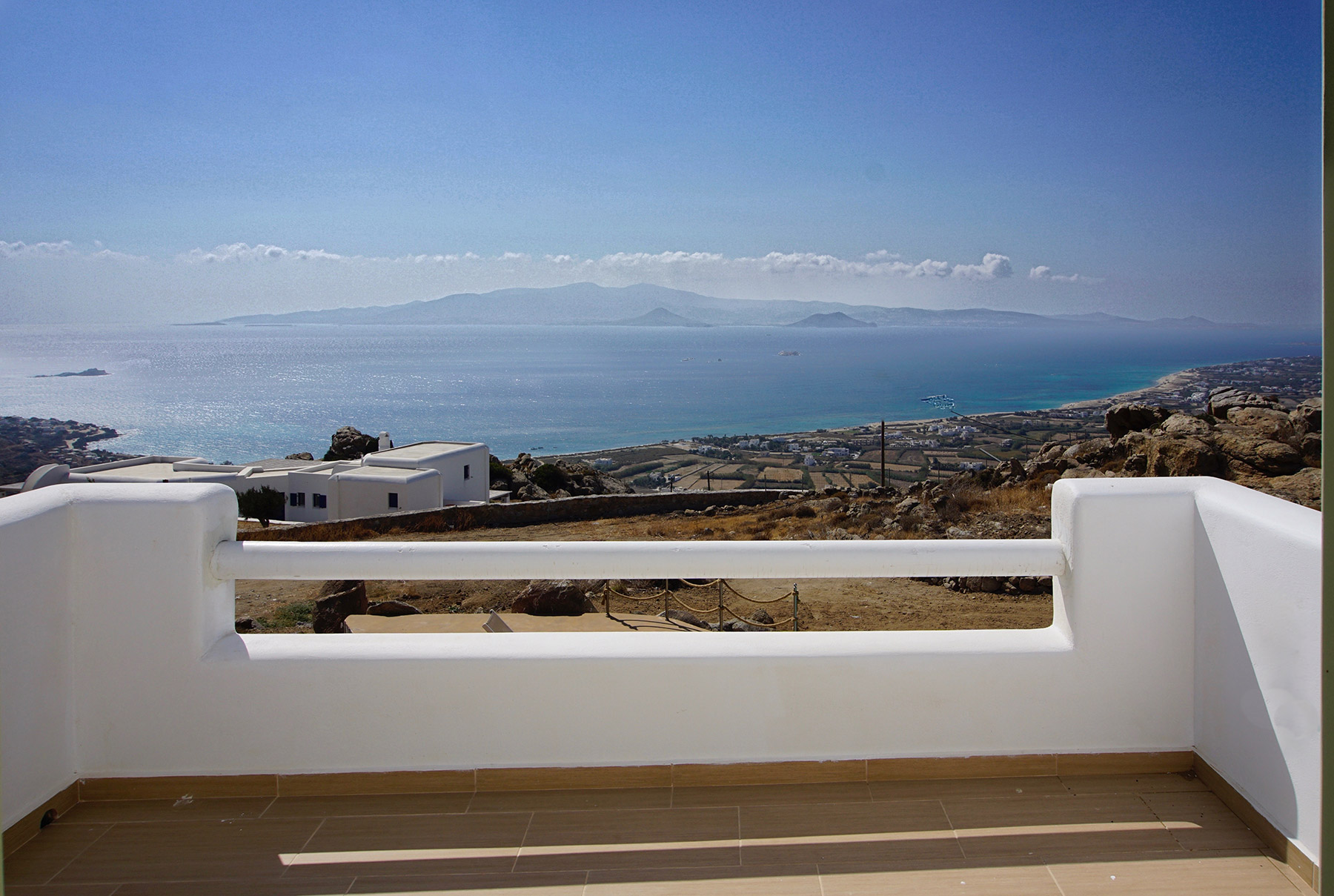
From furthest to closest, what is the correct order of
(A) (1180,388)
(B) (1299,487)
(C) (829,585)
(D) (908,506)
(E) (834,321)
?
1. (E) (834,321)
2. (A) (1180,388)
3. (D) (908,506)
4. (B) (1299,487)
5. (C) (829,585)

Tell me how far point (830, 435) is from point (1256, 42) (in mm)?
38796

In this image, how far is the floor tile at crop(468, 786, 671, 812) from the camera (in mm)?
1952

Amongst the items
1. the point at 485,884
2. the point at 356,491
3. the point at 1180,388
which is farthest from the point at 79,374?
the point at 485,884

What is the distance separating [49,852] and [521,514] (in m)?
17.6

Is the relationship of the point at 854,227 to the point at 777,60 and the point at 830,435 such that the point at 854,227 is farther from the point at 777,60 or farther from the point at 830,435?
the point at 830,435

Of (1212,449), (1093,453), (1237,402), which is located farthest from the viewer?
(1237,402)

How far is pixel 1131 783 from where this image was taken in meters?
2.03

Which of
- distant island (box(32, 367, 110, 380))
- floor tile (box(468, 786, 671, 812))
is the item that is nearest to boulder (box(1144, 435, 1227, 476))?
floor tile (box(468, 786, 671, 812))

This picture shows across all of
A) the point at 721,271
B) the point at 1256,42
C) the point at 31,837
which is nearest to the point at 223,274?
the point at 721,271

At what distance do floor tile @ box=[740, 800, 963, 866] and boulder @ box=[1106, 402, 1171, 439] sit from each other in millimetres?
16190

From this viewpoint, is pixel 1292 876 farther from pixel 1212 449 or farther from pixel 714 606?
pixel 1212 449

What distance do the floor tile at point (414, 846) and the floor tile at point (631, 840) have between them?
5 centimetres

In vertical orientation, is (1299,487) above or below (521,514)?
above

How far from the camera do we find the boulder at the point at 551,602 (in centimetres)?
648
